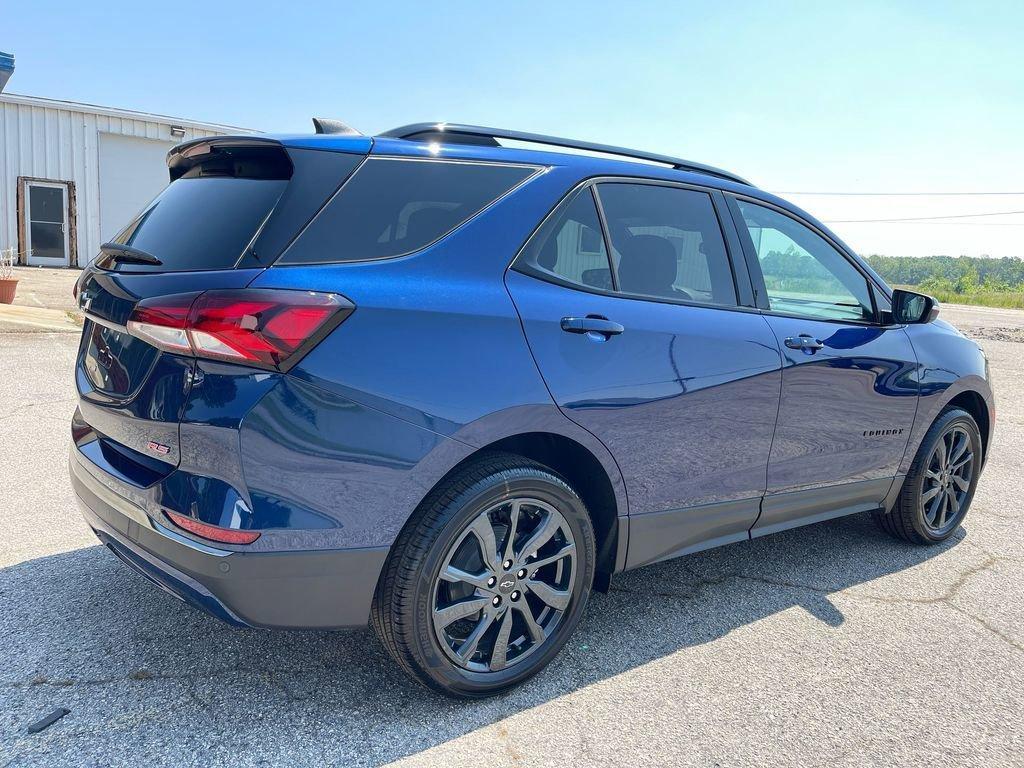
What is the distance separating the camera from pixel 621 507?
2.76 m

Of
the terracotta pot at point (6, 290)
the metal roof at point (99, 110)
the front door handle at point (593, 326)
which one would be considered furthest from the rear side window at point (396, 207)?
the metal roof at point (99, 110)

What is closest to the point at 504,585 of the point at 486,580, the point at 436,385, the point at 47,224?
the point at 486,580

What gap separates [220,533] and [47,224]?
813 inches

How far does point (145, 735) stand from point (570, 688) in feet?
4.30

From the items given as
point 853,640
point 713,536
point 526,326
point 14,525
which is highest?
point 526,326

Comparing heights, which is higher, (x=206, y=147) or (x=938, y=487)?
(x=206, y=147)

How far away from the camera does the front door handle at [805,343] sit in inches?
128

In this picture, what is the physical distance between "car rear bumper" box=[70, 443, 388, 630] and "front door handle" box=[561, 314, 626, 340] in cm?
91

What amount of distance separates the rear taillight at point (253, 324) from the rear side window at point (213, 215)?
6.2 inches

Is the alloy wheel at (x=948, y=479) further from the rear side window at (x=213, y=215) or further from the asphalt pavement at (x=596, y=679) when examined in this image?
the rear side window at (x=213, y=215)

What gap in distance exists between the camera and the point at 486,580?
2.47 m

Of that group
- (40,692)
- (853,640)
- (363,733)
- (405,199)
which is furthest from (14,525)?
(853,640)

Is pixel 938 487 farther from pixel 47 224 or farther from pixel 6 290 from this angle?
pixel 47 224

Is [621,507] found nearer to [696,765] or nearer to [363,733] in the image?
[696,765]
